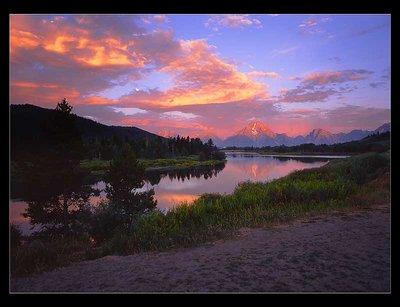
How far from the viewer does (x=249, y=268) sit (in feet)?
17.3

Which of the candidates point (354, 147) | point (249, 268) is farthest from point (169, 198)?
point (354, 147)

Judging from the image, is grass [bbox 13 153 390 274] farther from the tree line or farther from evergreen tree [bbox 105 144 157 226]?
evergreen tree [bbox 105 144 157 226]

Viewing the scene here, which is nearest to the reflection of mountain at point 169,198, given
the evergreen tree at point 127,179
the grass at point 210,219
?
the evergreen tree at point 127,179

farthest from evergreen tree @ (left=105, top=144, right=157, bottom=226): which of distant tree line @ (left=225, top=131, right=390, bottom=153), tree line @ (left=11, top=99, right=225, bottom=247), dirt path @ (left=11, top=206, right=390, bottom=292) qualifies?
distant tree line @ (left=225, top=131, right=390, bottom=153)

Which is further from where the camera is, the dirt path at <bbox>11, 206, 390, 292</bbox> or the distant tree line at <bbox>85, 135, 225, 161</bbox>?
the distant tree line at <bbox>85, 135, 225, 161</bbox>

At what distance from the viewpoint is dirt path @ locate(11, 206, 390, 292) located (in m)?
4.69

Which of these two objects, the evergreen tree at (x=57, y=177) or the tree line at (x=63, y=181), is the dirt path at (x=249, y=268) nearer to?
the tree line at (x=63, y=181)

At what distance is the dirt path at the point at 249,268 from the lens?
4691mm
